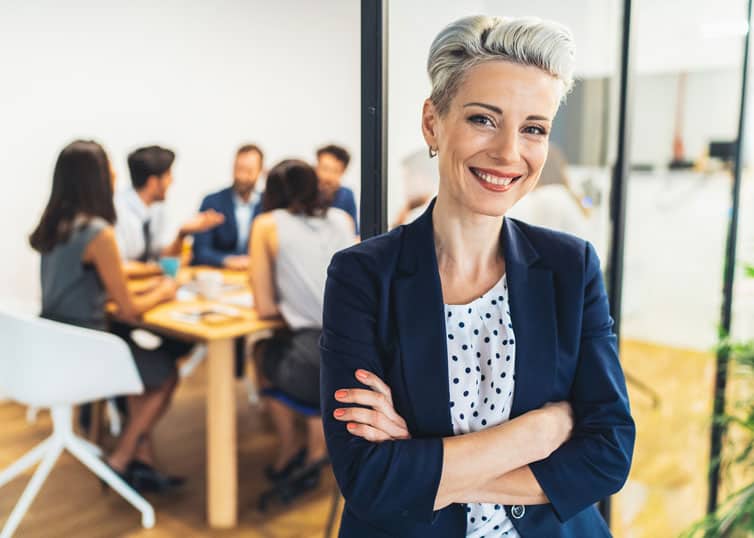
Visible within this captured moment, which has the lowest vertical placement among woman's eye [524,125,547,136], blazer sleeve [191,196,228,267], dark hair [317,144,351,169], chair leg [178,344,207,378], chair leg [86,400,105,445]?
chair leg [178,344,207,378]

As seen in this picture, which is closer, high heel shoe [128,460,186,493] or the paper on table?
high heel shoe [128,460,186,493]

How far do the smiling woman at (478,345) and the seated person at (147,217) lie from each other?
1807 millimetres

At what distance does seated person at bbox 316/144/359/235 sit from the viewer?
246cm

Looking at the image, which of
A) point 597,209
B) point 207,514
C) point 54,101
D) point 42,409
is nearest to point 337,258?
point 54,101

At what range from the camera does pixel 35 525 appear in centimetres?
159

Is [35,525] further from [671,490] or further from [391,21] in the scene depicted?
[671,490]

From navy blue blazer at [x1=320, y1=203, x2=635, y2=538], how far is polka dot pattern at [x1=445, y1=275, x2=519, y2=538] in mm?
18

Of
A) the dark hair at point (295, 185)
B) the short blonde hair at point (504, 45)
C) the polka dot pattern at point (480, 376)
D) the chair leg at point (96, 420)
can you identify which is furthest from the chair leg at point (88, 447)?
the short blonde hair at point (504, 45)

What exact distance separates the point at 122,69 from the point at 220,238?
6.38 feet

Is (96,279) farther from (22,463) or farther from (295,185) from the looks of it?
(22,463)

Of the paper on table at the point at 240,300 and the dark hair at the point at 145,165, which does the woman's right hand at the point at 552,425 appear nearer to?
the paper on table at the point at 240,300

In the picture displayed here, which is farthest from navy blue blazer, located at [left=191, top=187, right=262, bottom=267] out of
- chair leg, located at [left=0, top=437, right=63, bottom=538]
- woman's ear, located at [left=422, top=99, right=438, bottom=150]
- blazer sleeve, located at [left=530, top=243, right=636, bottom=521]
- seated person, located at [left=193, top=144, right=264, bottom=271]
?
blazer sleeve, located at [left=530, top=243, right=636, bottom=521]

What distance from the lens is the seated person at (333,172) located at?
8.09 ft

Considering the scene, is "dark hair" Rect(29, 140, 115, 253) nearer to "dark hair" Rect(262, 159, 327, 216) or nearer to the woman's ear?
"dark hair" Rect(262, 159, 327, 216)
